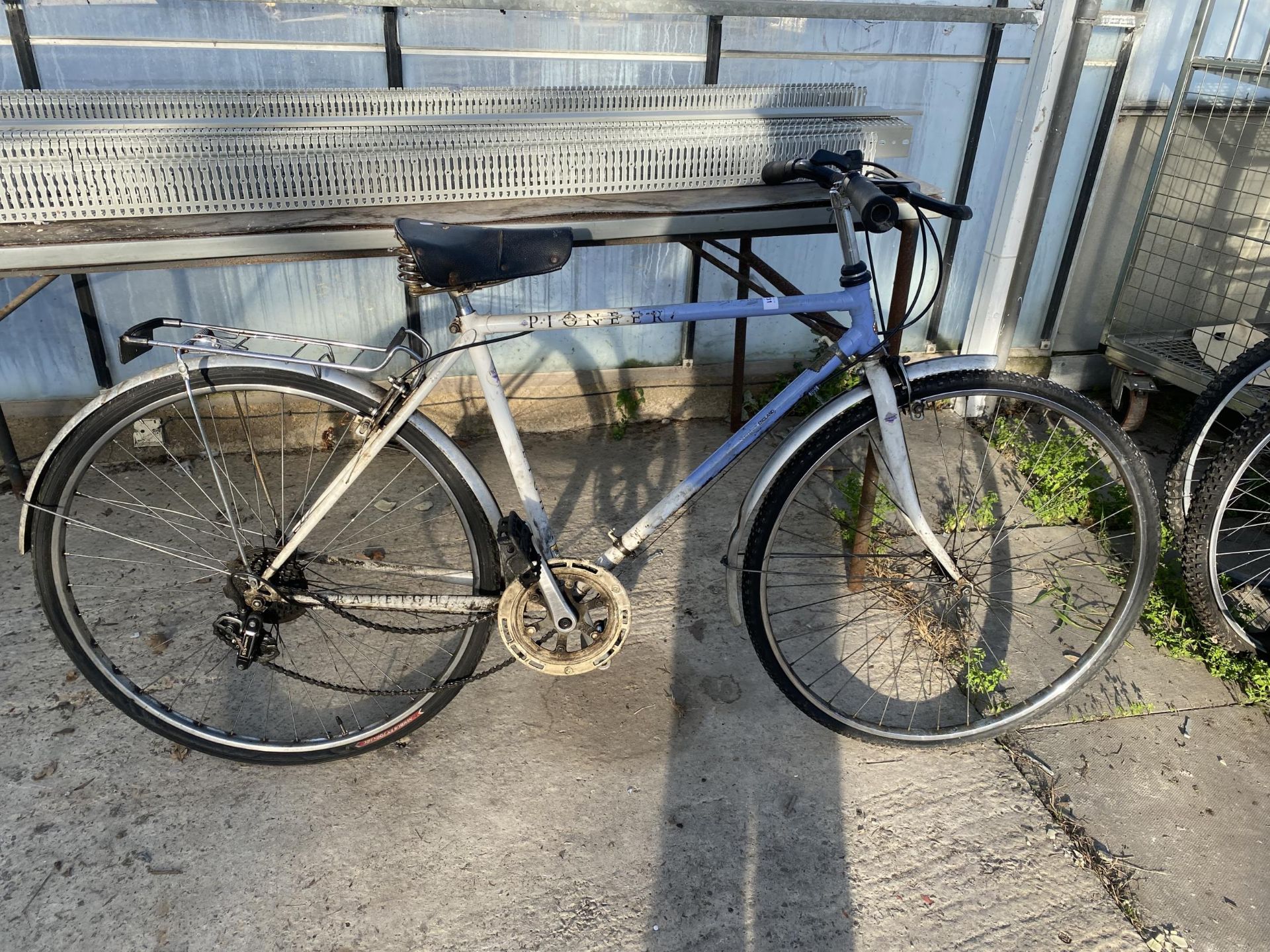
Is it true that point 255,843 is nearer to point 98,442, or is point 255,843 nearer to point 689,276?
point 98,442

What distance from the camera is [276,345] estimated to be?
12.1ft

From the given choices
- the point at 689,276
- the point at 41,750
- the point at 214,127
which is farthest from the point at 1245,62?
the point at 41,750

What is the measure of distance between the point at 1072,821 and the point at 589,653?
53.5 inches

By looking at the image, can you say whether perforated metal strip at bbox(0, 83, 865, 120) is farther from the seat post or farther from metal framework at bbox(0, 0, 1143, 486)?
the seat post

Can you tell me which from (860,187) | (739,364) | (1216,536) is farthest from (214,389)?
(1216,536)

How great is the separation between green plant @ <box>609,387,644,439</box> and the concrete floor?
153 cm

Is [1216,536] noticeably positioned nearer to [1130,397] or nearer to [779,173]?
[779,173]

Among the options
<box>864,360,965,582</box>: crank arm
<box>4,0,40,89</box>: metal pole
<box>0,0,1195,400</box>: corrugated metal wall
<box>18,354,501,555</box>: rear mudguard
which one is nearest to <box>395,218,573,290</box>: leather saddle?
<box>18,354,501,555</box>: rear mudguard

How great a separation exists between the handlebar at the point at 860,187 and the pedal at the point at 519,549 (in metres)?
1.09

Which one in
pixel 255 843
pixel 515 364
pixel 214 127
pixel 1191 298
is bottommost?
pixel 255 843

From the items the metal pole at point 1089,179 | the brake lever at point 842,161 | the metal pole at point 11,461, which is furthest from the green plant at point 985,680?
the metal pole at point 11,461

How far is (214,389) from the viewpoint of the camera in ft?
7.21

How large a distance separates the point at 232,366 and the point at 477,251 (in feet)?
2.15

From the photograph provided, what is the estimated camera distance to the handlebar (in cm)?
204
